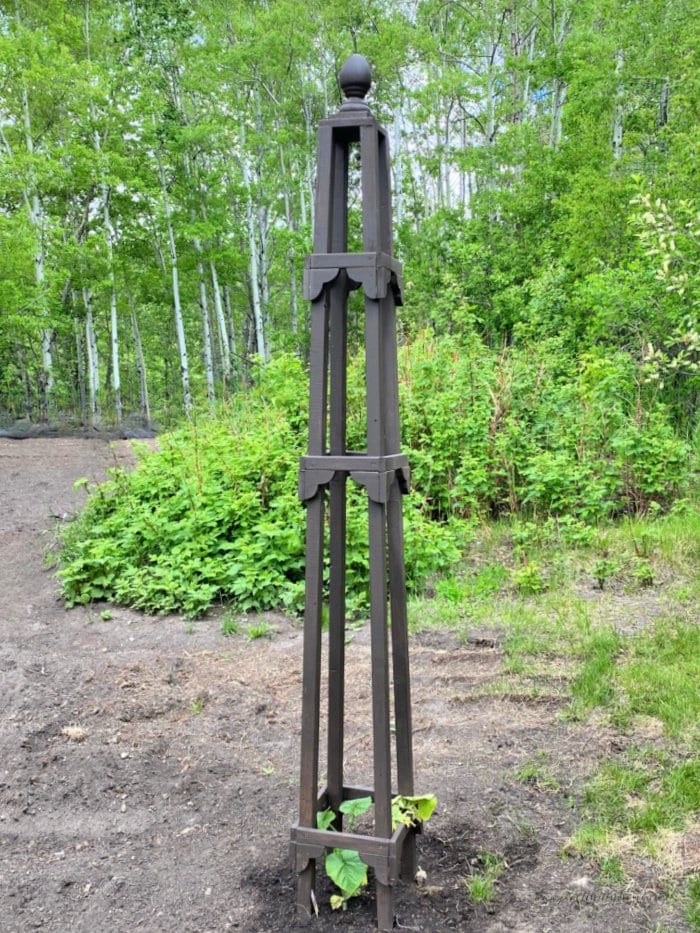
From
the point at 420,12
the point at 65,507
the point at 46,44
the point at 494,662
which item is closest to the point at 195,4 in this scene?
the point at 46,44

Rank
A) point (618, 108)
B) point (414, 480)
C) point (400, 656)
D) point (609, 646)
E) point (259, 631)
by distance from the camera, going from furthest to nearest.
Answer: point (618, 108)
point (414, 480)
point (259, 631)
point (609, 646)
point (400, 656)

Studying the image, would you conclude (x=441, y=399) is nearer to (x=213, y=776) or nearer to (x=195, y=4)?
(x=213, y=776)

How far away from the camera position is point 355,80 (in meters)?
1.77

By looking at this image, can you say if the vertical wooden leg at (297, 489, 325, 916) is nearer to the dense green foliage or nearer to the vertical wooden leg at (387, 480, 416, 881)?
the vertical wooden leg at (387, 480, 416, 881)

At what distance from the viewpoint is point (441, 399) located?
5918mm

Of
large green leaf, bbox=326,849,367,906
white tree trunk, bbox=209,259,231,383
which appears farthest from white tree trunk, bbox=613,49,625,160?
large green leaf, bbox=326,849,367,906

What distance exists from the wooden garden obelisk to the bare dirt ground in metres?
0.22

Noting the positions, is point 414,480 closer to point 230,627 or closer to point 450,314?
point 230,627

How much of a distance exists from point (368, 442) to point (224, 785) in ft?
5.03


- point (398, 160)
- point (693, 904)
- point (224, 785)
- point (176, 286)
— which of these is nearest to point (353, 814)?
point (224, 785)

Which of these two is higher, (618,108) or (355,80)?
(618,108)

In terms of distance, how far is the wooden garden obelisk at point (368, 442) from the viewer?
1.77 m

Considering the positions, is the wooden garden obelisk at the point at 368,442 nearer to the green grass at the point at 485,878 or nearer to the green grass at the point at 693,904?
the green grass at the point at 485,878

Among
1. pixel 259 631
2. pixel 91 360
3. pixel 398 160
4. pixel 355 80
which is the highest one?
pixel 398 160
